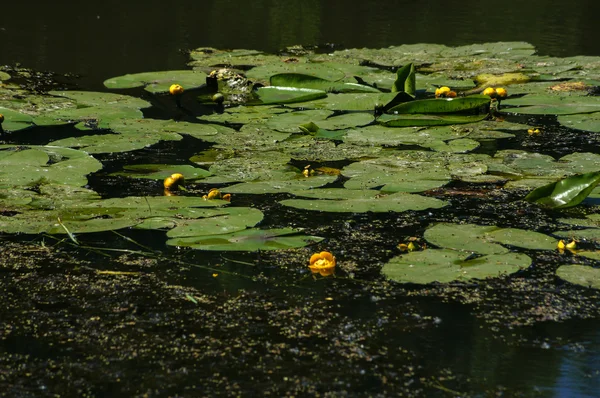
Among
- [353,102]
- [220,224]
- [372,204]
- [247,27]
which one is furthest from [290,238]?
[247,27]

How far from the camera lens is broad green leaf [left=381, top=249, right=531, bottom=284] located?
1932mm

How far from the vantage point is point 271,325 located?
173 cm

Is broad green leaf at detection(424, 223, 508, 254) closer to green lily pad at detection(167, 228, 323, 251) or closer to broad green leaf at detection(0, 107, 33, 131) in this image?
green lily pad at detection(167, 228, 323, 251)

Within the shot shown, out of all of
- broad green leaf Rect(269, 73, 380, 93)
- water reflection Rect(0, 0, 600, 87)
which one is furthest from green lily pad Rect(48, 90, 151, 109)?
broad green leaf Rect(269, 73, 380, 93)

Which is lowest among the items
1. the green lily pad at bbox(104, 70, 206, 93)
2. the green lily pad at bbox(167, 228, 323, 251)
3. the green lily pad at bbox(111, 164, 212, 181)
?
the green lily pad at bbox(111, 164, 212, 181)

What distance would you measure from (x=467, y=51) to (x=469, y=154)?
2.41m

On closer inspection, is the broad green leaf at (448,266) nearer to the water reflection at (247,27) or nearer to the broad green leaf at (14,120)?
the broad green leaf at (14,120)

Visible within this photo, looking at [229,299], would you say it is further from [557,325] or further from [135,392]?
[557,325]

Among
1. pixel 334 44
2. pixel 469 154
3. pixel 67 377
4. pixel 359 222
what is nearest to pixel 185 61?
pixel 334 44

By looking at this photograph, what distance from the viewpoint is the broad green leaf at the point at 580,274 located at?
1.91 meters

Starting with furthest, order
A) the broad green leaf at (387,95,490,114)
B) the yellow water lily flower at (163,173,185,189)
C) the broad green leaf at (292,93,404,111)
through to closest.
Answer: the broad green leaf at (292,93,404,111) → the broad green leaf at (387,95,490,114) → the yellow water lily flower at (163,173,185,189)

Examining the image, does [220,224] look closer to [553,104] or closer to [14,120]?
[14,120]

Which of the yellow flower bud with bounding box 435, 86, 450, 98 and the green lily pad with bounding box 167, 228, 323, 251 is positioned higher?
the yellow flower bud with bounding box 435, 86, 450, 98

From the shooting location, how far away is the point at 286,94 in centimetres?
411
